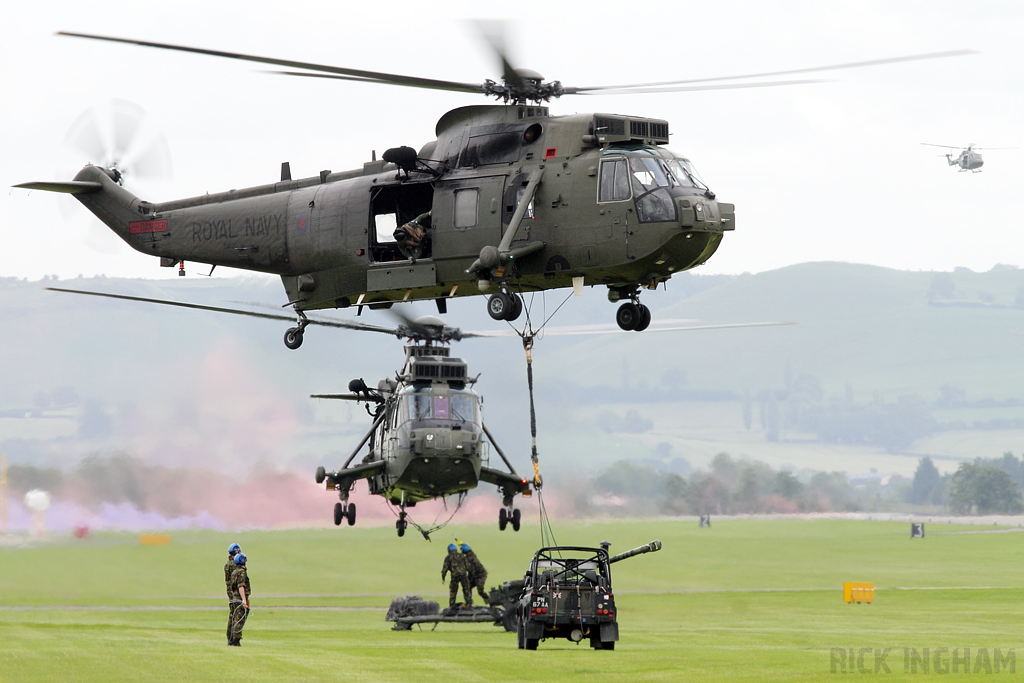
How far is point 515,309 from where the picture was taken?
70.4 feet

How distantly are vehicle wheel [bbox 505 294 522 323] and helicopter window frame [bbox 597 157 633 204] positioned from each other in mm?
2074

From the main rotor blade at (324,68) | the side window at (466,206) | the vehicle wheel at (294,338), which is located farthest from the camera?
the vehicle wheel at (294,338)

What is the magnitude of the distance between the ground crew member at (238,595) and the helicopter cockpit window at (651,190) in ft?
28.1

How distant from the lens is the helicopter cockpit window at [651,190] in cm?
Result: 2038

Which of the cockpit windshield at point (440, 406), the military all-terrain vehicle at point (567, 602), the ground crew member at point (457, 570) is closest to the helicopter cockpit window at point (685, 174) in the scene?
the military all-terrain vehicle at point (567, 602)

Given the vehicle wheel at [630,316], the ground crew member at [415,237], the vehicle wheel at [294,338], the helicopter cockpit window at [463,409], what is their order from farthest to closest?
1. the helicopter cockpit window at [463,409]
2. the vehicle wheel at [294,338]
3. the ground crew member at [415,237]
4. the vehicle wheel at [630,316]

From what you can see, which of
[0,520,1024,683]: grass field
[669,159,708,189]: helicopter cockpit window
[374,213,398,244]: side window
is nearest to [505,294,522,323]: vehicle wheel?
[669,159,708,189]: helicopter cockpit window

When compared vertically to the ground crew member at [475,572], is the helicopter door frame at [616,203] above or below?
above

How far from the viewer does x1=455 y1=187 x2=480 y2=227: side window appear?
2220 centimetres

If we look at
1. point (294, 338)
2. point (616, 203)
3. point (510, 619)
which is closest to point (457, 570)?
point (510, 619)

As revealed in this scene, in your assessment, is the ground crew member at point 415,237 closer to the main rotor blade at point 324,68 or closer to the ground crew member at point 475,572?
the main rotor blade at point 324,68

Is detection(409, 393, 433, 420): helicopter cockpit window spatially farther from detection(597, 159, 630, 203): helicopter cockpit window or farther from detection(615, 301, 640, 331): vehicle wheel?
detection(597, 159, 630, 203): helicopter cockpit window

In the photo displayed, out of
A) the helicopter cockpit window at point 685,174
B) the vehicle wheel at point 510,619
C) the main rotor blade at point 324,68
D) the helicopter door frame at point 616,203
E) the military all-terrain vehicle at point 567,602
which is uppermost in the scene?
the main rotor blade at point 324,68

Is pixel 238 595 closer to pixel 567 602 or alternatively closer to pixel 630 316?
pixel 567 602
